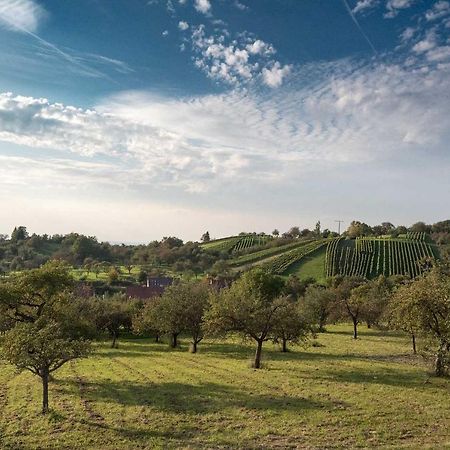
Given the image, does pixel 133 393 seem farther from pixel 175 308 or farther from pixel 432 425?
pixel 175 308

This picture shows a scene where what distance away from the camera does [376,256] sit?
158 metres

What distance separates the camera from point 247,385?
3084cm

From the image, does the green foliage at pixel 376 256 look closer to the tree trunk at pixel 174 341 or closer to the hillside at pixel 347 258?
the hillside at pixel 347 258

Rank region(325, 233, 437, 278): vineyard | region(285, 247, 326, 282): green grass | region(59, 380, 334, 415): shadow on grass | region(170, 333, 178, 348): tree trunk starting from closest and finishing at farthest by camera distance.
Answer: region(59, 380, 334, 415): shadow on grass, region(170, 333, 178, 348): tree trunk, region(285, 247, 326, 282): green grass, region(325, 233, 437, 278): vineyard

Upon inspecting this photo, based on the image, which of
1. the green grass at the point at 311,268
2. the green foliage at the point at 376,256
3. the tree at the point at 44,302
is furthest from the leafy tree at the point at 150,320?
the green foliage at the point at 376,256

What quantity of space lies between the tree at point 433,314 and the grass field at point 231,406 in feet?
6.34

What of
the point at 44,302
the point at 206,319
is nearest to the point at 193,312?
the point at 206,319

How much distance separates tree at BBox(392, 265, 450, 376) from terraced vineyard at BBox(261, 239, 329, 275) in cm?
9840

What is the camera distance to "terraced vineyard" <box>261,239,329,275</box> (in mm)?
142875

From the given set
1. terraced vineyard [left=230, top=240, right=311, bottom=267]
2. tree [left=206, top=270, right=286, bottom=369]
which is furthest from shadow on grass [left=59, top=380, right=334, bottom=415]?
terraced vineyard [left=230, top=240, right=311, bottom=267]

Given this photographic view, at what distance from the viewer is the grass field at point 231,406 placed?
66.7ft

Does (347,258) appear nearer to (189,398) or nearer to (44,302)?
(44,302)

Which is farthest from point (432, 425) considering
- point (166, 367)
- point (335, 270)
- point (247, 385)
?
point (335, 270)

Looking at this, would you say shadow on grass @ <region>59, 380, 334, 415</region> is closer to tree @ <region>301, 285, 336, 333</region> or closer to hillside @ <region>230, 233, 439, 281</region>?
tree @ <region>301, 285, 336, 333</region>
